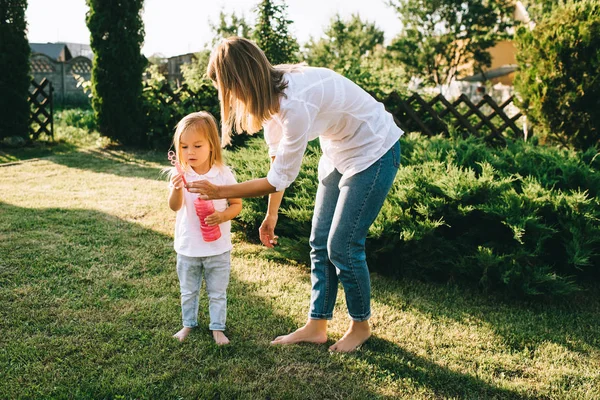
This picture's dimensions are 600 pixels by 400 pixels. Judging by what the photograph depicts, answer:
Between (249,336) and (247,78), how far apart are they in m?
1.51

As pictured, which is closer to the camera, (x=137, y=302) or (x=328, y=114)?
(x=328, y=114)

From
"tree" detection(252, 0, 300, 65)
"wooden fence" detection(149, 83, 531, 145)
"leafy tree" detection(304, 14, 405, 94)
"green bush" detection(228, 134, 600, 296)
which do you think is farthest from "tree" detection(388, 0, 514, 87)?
"green bush" detection(228, 134, 600, 296)

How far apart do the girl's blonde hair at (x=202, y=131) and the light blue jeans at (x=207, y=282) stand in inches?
20.8

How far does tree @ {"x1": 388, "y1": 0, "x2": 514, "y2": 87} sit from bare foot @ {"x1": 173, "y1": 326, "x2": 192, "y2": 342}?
31.3 m

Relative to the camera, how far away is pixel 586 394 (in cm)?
242

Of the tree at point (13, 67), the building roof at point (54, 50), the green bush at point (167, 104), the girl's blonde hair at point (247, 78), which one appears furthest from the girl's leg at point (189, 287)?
the building roof at point (54, 50)

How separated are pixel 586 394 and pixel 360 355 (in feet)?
3.61

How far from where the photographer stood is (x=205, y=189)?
2.15 metres

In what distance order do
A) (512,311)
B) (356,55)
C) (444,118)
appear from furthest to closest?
(356,55) → (444,118) → (512,311)

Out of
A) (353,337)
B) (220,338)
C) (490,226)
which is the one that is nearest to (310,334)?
(353,337)

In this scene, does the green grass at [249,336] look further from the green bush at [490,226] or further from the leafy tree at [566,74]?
the leafy tree at [566,74]

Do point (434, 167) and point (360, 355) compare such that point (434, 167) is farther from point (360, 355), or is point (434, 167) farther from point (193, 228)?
point (193, 228)

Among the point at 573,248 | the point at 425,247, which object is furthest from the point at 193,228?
the point at 573,248

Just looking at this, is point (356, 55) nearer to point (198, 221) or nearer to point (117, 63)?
point (117, 63)
